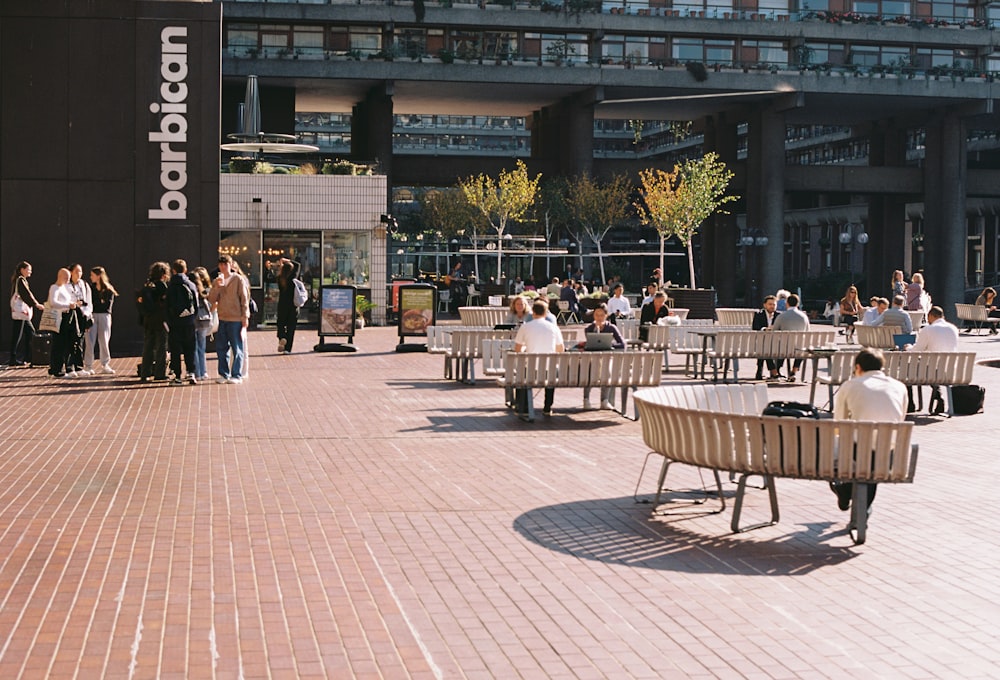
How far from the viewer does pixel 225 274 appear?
806 inches

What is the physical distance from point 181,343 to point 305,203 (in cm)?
1983

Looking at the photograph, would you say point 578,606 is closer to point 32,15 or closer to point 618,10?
point 32,15

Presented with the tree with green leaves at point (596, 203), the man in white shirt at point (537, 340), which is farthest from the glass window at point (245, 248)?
the man in white shirt at point (537, 340)

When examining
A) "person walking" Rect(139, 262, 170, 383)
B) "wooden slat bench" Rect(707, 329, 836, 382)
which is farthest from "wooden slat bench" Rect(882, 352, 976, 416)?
"person walking" Rect(139, 262, 170, 383)

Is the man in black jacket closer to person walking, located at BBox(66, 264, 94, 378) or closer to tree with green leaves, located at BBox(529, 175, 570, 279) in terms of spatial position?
person walking, located at BBox(66, 264, 94, 378)

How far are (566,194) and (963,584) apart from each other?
55.6 metres

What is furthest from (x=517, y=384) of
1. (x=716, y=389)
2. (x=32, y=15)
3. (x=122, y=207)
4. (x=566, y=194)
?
(x=566, y=194)

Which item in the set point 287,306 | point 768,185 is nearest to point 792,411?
point 287,306

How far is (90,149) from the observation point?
27.0 metres

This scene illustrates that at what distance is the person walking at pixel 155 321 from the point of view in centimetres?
2025

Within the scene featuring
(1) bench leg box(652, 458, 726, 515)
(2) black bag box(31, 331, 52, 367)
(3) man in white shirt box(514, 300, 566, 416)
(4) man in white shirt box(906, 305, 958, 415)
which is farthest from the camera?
(2) black bag box(31, 331, 52, 367)

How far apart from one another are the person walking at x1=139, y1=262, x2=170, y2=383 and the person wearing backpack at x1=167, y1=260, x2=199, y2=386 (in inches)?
4.5

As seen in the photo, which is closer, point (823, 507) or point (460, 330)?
point (823, 507)

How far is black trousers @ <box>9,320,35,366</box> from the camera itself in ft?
76.8
